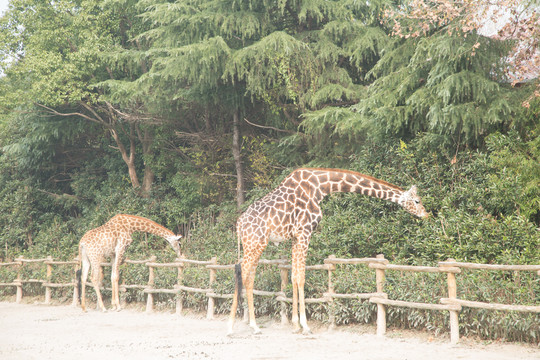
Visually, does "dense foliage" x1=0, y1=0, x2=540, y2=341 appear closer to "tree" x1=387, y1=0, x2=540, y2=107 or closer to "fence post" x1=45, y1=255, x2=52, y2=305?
"tree" x1=387, y1=0, x2=540, y2=107

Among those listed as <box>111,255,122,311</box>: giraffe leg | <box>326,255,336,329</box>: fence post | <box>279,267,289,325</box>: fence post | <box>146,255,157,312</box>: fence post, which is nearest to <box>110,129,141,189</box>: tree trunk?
<box>111,255,122,311</box>: giraffe leg

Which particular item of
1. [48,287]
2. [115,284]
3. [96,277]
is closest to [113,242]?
[96,277]

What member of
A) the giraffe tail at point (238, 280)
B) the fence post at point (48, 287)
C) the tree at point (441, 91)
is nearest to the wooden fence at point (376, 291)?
the giraffe tail at point (238, 280)

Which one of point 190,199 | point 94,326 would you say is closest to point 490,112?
point 94,326

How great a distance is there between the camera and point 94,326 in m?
10.5

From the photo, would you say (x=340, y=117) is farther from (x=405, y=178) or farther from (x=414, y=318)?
(x=414, y=318)

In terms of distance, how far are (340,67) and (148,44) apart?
278 inches

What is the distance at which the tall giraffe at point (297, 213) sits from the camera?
8.84 metres

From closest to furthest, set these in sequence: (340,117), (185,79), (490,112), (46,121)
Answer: (490,112)
(340,117)
(185,79)
(46,121)

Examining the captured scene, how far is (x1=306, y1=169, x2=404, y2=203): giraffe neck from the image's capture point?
350 inches

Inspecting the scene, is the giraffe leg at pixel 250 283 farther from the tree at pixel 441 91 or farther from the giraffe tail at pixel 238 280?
the tree at pixel 441 91

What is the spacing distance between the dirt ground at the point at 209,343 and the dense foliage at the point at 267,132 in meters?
0.40

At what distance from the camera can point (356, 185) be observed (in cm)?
895

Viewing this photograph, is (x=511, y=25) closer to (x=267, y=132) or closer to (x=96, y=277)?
(x=267, y=132)
